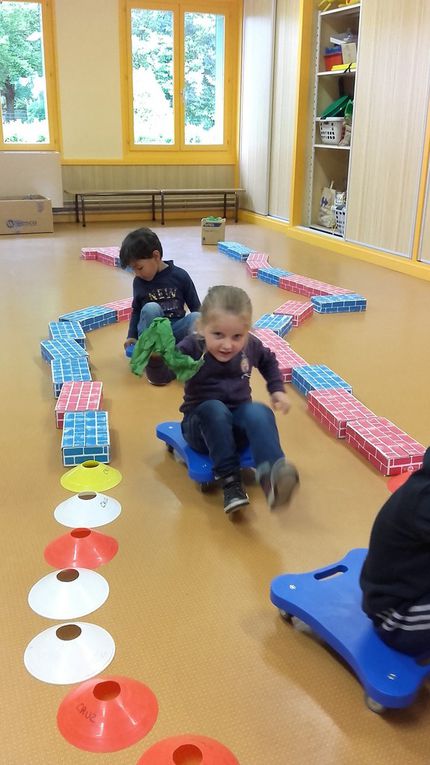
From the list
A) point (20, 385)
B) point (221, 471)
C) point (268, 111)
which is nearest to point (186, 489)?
point (221, 471)

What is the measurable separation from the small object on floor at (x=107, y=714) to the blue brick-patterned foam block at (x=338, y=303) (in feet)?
11.1

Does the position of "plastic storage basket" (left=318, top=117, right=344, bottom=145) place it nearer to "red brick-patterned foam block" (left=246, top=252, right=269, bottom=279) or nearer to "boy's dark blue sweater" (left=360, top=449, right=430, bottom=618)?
"red brick-patterned foam block" (left=246, top=252, right=269, bottom=279)

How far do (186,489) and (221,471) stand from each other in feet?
0.72

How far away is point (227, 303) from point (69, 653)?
1052mm

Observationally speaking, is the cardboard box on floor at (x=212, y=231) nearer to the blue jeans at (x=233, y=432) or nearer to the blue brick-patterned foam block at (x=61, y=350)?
the blue brick-patterned foam block at (x=61, y=350)

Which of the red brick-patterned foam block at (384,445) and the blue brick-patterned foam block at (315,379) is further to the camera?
the blue brick-patterned foam block at (315,379)

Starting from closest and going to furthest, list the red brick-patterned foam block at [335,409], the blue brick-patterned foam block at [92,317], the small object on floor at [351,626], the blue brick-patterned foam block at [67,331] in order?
the small object on floor at [351,626] → the red brick-patterned foam block at [335,409] → the blue brick-patterned foam block at [67,331] → the blue brick-patterned foam block at [92,317]

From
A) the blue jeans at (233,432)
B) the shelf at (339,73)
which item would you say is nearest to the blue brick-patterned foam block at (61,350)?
the blue jeans at (233,432)

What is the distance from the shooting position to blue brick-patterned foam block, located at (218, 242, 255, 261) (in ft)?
20.5

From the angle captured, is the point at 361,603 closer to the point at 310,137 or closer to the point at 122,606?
the point at 122,606

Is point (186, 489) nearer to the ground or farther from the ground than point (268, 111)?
nearer to the ground

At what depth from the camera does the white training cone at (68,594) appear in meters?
1.64

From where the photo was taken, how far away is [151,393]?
3.10 metres

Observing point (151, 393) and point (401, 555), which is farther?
point (151, 393)
